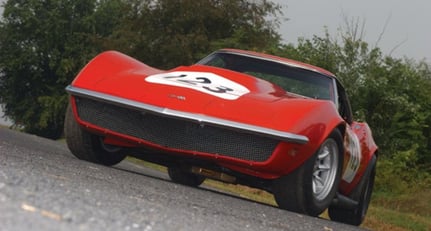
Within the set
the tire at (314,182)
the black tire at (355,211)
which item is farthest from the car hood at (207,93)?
the black tire at (355,211)

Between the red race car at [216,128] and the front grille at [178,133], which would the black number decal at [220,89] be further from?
the front grille at [178,133]

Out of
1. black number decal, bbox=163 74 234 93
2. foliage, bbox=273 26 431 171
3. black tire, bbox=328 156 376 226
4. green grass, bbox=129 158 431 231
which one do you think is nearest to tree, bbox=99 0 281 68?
foliage, bbox=273 26 431 171

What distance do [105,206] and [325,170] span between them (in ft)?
9.22

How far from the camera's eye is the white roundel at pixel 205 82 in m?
5.44

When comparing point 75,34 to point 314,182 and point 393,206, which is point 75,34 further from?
point 314,182

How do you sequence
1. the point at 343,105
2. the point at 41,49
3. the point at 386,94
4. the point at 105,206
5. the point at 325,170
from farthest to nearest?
the point at 41,49, the point at 386,94, the point at 343,105, the point at 325,170, the point at 105,206

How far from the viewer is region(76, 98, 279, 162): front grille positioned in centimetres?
513

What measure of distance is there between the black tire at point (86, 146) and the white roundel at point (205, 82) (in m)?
0.83

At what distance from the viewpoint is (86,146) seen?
6.11m

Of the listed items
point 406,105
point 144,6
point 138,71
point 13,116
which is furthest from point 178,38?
point 138,71

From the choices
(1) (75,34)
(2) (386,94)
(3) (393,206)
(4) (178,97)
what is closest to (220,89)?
(4) (178,97)

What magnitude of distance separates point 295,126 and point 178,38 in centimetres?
2669

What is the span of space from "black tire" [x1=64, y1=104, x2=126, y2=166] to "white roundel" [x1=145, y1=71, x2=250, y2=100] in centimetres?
83

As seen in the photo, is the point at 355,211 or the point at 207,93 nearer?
the point at 207,93
